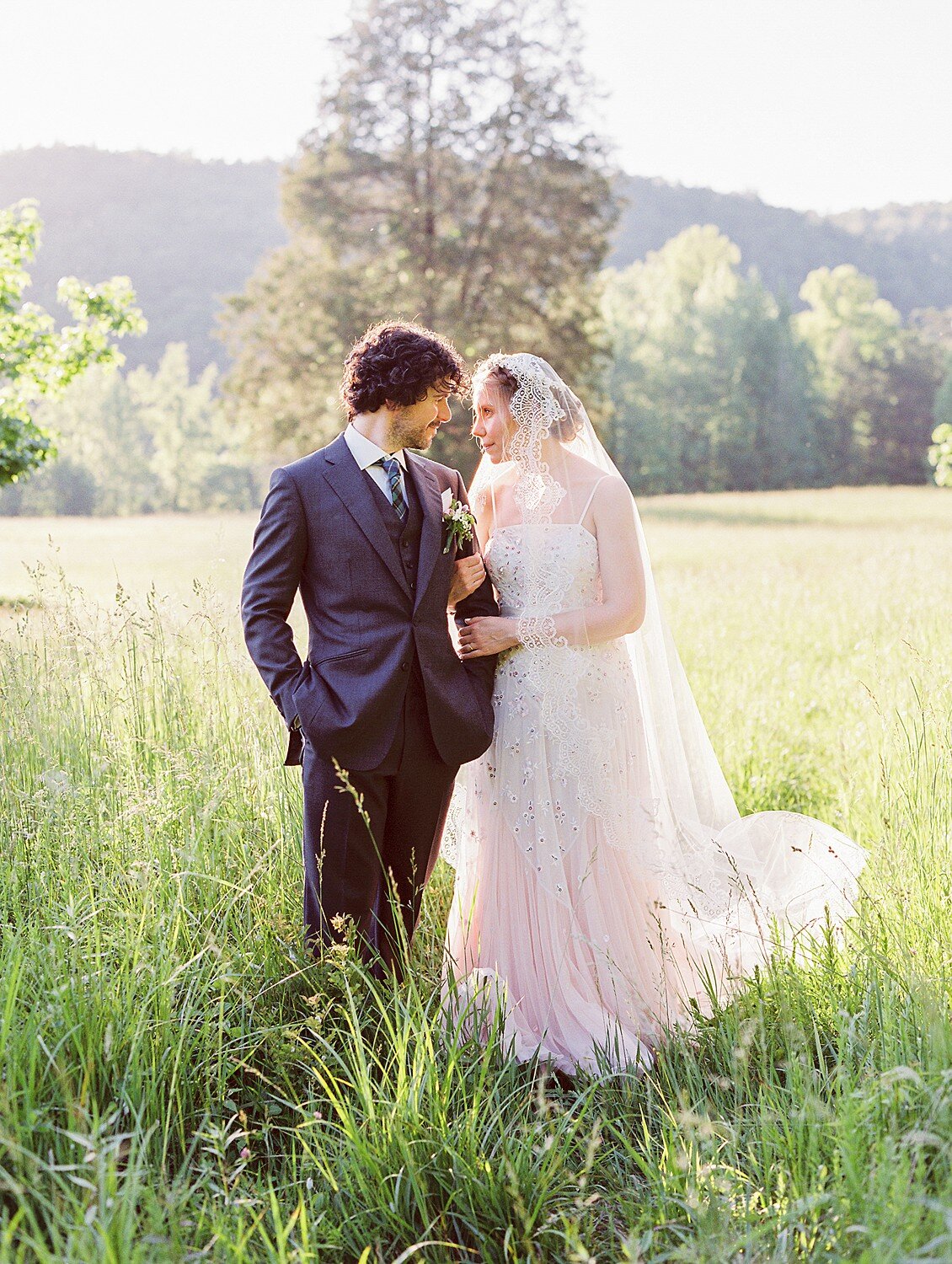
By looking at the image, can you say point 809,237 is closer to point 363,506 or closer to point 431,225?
point 431,225

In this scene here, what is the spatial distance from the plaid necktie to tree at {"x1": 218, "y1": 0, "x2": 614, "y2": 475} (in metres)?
20.8

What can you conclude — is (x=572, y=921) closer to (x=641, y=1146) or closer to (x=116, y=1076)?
(x=641, y=1146)

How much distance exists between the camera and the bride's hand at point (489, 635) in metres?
3.72

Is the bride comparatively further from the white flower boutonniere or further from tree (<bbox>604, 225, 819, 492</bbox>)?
tree (<bbox>604, 225, 819, 492</bbox>)

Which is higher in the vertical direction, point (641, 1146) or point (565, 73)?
point (565, 73)

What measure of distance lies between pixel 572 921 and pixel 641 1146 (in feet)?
3.06

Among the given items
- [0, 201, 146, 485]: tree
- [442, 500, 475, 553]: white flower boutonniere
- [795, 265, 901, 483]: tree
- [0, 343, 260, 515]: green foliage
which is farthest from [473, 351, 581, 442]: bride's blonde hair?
[0, 343, 260, 515]: green foliage

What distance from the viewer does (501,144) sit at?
2486 centimetres

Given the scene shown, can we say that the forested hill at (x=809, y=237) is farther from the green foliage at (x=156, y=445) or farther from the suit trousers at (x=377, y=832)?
the suit trousers at (x=377, y=832)

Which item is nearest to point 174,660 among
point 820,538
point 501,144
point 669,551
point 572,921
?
point 572,921

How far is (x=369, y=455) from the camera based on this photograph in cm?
339

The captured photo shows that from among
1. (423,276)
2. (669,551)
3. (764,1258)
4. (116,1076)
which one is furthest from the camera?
(423,276)

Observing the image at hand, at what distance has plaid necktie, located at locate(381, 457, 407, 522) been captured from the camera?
11.2 ft

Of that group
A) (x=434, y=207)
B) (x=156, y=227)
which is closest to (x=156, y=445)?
(x=156, y=227)
